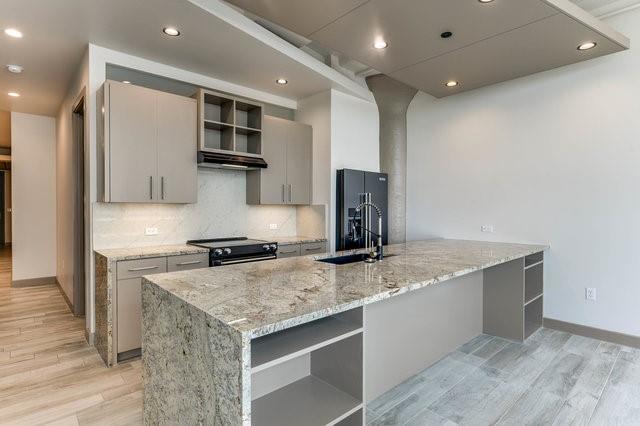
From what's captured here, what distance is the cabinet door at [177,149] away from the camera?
337 cm

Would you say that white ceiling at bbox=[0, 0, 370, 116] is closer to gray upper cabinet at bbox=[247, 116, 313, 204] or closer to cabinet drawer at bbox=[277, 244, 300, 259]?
gray upper cabinet at bbox=[247, 116, 313, 204]

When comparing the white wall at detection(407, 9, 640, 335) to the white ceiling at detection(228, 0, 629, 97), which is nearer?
the white ceiling at detection(228, 0, 629, 97)

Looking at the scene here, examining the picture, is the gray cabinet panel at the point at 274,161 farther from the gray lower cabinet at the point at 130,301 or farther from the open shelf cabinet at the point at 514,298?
the open shelf cabinet at the point at 514,298

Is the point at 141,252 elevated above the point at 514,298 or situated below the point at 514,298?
above

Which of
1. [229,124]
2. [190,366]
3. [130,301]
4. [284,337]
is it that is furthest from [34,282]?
[284,337]

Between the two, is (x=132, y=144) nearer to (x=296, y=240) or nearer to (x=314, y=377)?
(x=296, y=240)

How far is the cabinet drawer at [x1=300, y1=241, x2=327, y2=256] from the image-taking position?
13.9 feet

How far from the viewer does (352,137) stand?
4746 millimetres

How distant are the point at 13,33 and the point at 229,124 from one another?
190 centimetres

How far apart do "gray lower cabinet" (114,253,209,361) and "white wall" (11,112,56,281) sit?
3.96 meters

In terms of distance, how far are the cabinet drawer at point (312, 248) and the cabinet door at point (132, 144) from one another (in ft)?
5.67

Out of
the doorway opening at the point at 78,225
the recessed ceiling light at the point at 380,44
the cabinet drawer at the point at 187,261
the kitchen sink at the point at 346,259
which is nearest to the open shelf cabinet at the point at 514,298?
the kitchen sink at the point at 346,259

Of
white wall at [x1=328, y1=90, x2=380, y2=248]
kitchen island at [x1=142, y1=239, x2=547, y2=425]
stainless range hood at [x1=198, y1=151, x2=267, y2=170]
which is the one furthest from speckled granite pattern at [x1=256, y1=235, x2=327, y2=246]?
kitchen island at [x1=142, y1=239, x2=547, y2=425]

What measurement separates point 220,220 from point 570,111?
3988 millimetres
